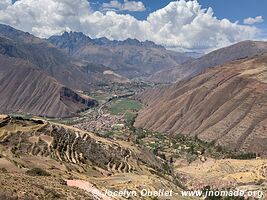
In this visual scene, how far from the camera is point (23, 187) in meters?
40.3

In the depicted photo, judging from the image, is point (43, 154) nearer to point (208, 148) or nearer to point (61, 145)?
point (61, 145)

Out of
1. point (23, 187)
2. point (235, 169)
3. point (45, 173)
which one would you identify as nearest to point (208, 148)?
point (235, 169)

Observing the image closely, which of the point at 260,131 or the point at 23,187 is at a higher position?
the point at 260,131

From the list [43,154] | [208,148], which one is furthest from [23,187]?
[208,148]

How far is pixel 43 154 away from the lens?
80.9 meters

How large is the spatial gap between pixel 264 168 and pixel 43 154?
72.6 m

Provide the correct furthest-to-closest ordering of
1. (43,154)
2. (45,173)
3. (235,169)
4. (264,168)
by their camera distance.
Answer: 1. (235,169)
2. (264,168)
3. (43,154)
4. (45,173)

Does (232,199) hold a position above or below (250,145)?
below

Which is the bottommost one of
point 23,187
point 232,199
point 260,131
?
point 232,199

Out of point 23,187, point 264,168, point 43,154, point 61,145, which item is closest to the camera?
point 23,187

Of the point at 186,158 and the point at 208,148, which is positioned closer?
the point at 186,158

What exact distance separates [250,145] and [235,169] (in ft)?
185

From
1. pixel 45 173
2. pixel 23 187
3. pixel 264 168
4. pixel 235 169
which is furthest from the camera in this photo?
pixel 235 169

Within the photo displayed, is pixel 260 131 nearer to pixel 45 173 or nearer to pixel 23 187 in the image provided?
pixel 45 173
